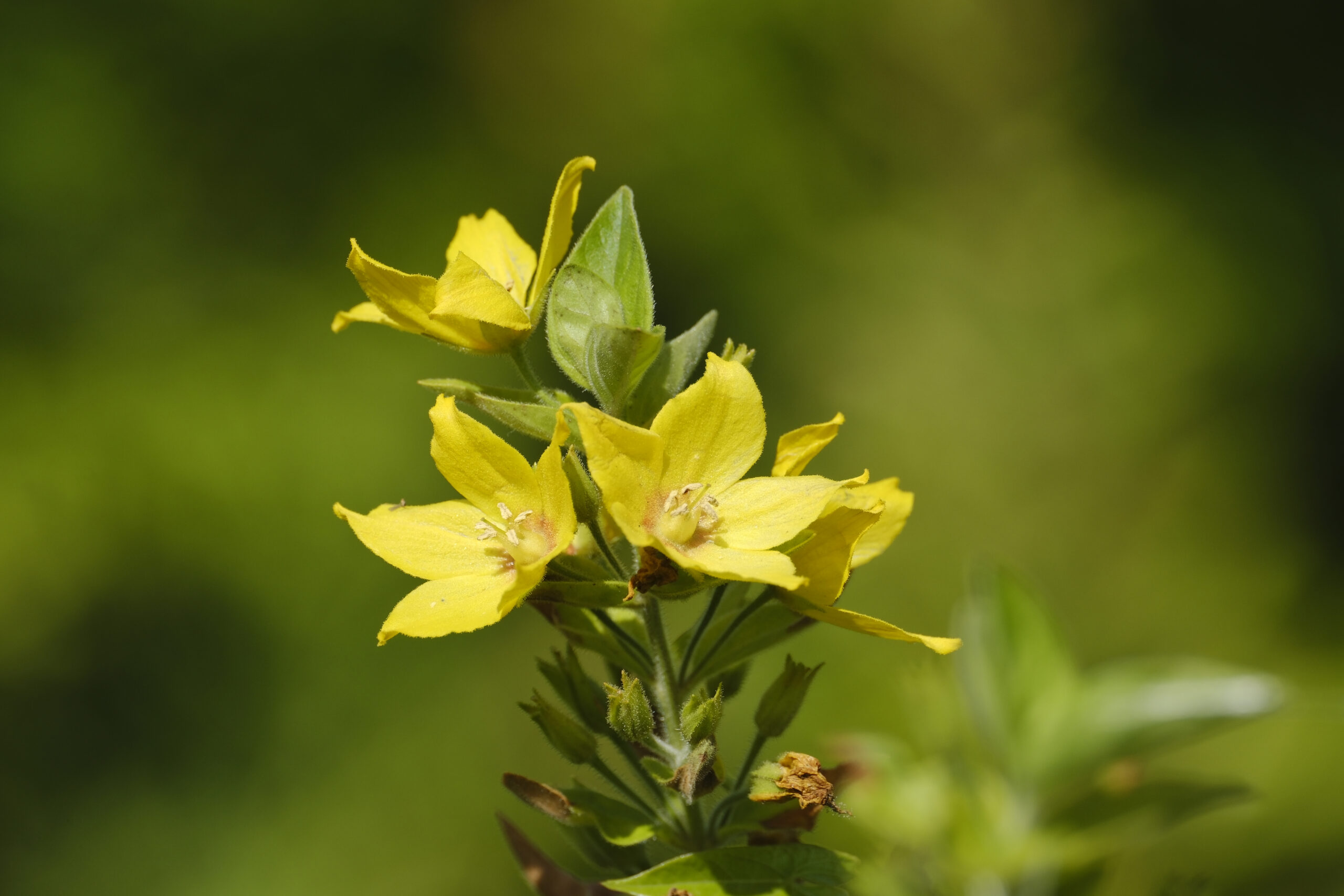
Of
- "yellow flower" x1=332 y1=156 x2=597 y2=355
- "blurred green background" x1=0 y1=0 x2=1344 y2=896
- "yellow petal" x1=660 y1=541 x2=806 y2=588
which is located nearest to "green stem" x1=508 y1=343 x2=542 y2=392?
"yellow flower" x1=332 y1=156 x2=597 y2=355

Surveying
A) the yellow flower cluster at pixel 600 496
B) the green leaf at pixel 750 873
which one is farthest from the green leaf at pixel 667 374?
the green leaf at pixel 750 873

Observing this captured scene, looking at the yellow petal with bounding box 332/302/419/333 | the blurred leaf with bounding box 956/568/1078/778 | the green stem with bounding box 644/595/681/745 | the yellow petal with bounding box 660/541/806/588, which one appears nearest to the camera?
the yellow petal with bounding box 660/541/806/588

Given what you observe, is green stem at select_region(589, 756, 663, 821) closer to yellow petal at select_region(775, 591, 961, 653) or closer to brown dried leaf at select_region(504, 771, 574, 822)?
brown dried leaf at select_region(504, 771, 574, 822)

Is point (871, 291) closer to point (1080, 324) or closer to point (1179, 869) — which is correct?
point (1080, 324)

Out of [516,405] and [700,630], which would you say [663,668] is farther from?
[516,405]

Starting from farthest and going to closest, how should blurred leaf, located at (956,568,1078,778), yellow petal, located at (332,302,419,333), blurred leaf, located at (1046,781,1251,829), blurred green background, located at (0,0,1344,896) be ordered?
blurred green background, located at (0,0,1344,896)
blurred leaf, located at (956,568,1078,778)
blurred leaf, located at (1046,781,1251,829)
yellow petal, located at (332,302,419,333)

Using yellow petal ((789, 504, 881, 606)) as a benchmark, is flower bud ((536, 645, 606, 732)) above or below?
below

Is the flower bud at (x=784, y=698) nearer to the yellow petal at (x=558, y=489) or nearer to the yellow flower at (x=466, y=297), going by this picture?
the yellow petal at (x=558, y=489)
